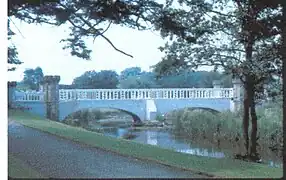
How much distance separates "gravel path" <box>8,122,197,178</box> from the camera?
2500mm

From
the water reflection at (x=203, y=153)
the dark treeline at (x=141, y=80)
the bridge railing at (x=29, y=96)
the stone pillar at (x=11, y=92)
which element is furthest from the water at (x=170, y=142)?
the stone pillar at (x=11, y=92)

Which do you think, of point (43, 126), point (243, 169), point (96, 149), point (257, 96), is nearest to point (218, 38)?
point (257, 96)

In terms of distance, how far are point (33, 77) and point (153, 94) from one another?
693 millimetres

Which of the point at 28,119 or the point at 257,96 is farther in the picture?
the point at 257,96

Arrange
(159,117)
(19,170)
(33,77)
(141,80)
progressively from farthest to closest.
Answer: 1. (159,117)
2. (141,80)
3. (33,77)
4. (19,170)

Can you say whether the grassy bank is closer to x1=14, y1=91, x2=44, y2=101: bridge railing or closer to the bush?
the bush

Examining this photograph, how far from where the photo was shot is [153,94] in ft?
8.91

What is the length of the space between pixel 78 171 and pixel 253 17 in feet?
4.40

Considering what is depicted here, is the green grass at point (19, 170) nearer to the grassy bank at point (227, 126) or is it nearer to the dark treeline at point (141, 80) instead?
the dark treeline at point (141, 80)

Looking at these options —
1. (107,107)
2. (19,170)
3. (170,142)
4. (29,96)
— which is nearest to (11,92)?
(29,96)

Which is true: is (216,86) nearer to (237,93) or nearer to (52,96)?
(237,93)

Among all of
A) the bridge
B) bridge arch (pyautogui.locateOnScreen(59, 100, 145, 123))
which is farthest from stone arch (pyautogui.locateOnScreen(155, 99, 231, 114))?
bridge arch (pyautogui.locateOnScreen(59, 100, 145, 123))

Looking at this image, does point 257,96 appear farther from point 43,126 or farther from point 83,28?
point 43,126

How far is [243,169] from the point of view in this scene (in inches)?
103
